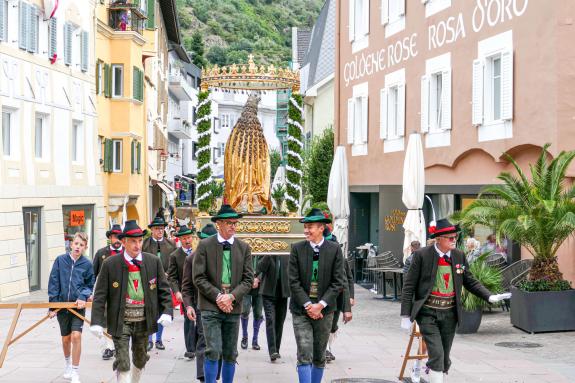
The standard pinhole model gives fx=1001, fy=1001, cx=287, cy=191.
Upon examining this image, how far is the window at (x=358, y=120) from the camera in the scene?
103 feet

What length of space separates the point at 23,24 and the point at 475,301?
1503 centimetres

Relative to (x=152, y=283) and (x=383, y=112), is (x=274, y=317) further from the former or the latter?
(x=383, y=112)

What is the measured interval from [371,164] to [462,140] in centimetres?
789

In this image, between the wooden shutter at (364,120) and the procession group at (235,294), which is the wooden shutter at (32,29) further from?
the procession group at (235,294)

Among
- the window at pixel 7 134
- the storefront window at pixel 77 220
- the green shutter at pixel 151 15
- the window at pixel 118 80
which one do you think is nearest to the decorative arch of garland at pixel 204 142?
the window at pixel 7 134

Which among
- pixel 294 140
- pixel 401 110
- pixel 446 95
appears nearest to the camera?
pixel 294 140

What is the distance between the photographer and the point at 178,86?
6694 cm

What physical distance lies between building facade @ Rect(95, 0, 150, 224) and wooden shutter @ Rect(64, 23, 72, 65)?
3483 millimetres

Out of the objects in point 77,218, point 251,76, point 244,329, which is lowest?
point 244,329

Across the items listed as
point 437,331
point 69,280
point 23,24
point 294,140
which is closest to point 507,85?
point 294,140

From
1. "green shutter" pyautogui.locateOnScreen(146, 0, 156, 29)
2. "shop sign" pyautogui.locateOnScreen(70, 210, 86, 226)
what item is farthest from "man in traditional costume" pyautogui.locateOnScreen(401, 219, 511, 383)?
"green shutter" pyautogui.locateOnScreen(146, 0, 156, 29)

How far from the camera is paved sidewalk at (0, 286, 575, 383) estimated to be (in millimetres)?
12070

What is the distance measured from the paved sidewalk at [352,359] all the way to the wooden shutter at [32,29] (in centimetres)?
1085

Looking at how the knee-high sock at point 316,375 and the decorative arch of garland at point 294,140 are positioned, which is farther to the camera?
the decorative arch of garland at point 294,140
